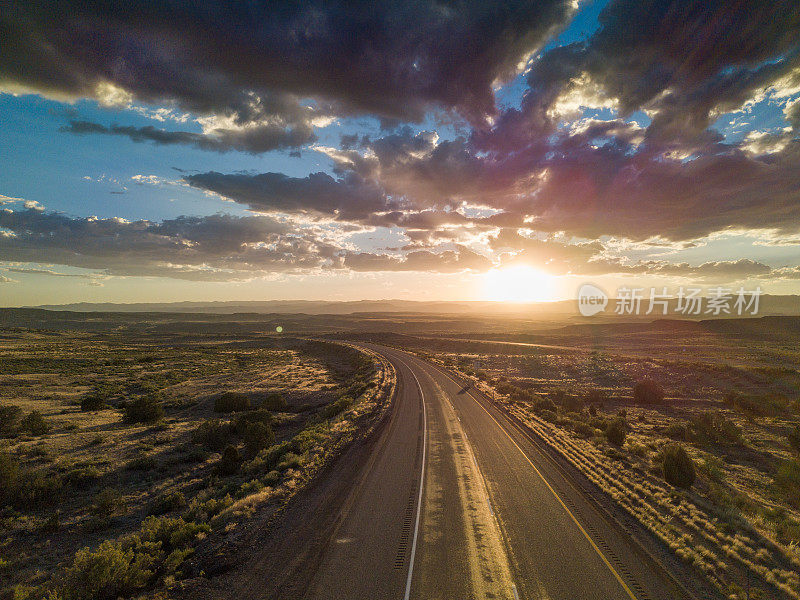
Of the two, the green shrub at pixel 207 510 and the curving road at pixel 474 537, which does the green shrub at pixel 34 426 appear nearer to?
the green shrub at pixel 207 510

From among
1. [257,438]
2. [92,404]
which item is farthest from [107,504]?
[92,404]

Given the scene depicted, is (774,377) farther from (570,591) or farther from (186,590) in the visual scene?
(186,590)

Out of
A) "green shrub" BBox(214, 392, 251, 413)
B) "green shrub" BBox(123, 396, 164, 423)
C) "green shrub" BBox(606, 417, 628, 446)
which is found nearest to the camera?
"green shrub" BBox(606, 417, 628, 446)

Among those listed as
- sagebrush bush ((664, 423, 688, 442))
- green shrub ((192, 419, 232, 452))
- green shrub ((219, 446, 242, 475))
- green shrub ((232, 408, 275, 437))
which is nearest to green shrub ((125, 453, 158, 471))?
green shrub ((192, 419, 232, 452))

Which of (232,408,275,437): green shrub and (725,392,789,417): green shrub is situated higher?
(725,392,789,417): green shrub

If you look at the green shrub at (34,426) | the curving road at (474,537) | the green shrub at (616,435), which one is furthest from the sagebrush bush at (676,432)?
the green shrub at (34,426)

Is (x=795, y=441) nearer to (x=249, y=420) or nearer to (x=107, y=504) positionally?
(x=249, y=420)

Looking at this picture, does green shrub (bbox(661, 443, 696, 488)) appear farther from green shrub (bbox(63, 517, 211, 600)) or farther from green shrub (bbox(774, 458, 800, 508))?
green shrub (bbox(63, 517, 211, 600))

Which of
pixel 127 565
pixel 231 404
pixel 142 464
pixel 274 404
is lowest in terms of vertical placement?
pixel 274 404
